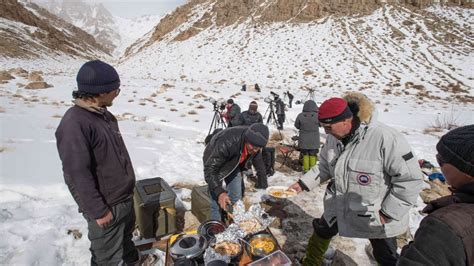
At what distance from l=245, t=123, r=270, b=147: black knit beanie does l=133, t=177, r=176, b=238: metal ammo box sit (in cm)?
149

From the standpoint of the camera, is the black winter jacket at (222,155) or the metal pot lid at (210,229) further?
the black winter jacket at (222,155)

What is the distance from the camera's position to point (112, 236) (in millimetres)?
2668

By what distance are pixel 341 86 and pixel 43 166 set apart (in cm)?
2165

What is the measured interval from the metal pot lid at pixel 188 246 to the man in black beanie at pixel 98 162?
66cm

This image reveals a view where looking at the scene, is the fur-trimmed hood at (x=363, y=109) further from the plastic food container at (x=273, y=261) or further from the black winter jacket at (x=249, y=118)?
the black winter jacket at (x=249, y=118)

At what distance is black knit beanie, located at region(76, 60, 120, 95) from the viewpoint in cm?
237

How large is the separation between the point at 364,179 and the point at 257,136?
1.19 metres

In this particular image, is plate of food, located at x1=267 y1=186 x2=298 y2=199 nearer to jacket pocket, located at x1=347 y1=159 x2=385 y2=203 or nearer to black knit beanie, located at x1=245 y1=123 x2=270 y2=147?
black knit beanie, located at x1=245 y1=123 x2=270 y2=147

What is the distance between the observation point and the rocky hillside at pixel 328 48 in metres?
23.2

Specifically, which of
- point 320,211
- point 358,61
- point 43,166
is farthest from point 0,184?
point 358,61

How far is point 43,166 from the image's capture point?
534cm

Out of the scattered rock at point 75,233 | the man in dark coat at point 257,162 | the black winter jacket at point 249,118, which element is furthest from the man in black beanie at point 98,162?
the black winter jacket at point 249,118

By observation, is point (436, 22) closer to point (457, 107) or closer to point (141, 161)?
point (457, 107)

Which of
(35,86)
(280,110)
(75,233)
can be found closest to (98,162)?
(75,233)
